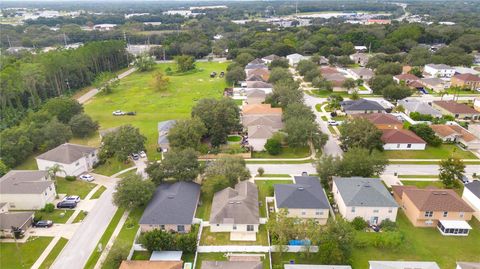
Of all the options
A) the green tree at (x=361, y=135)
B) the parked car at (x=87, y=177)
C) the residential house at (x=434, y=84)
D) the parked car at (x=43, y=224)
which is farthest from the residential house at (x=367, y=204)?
the residential house at (x=434, y=84)

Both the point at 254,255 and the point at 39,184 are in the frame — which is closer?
the point at 254,255

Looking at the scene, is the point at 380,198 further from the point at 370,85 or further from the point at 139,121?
the point at 370,85

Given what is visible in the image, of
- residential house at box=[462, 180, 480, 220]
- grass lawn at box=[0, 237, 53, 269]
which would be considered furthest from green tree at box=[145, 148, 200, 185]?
residential house at box=[462, 180, 480, 220]

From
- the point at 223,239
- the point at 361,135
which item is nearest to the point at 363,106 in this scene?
the point at 361,135

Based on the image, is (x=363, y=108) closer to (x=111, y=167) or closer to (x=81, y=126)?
(x=111, y=167)

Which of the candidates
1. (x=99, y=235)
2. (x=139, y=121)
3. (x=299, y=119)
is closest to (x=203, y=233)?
(x=99, y=235)

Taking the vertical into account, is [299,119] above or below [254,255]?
above
